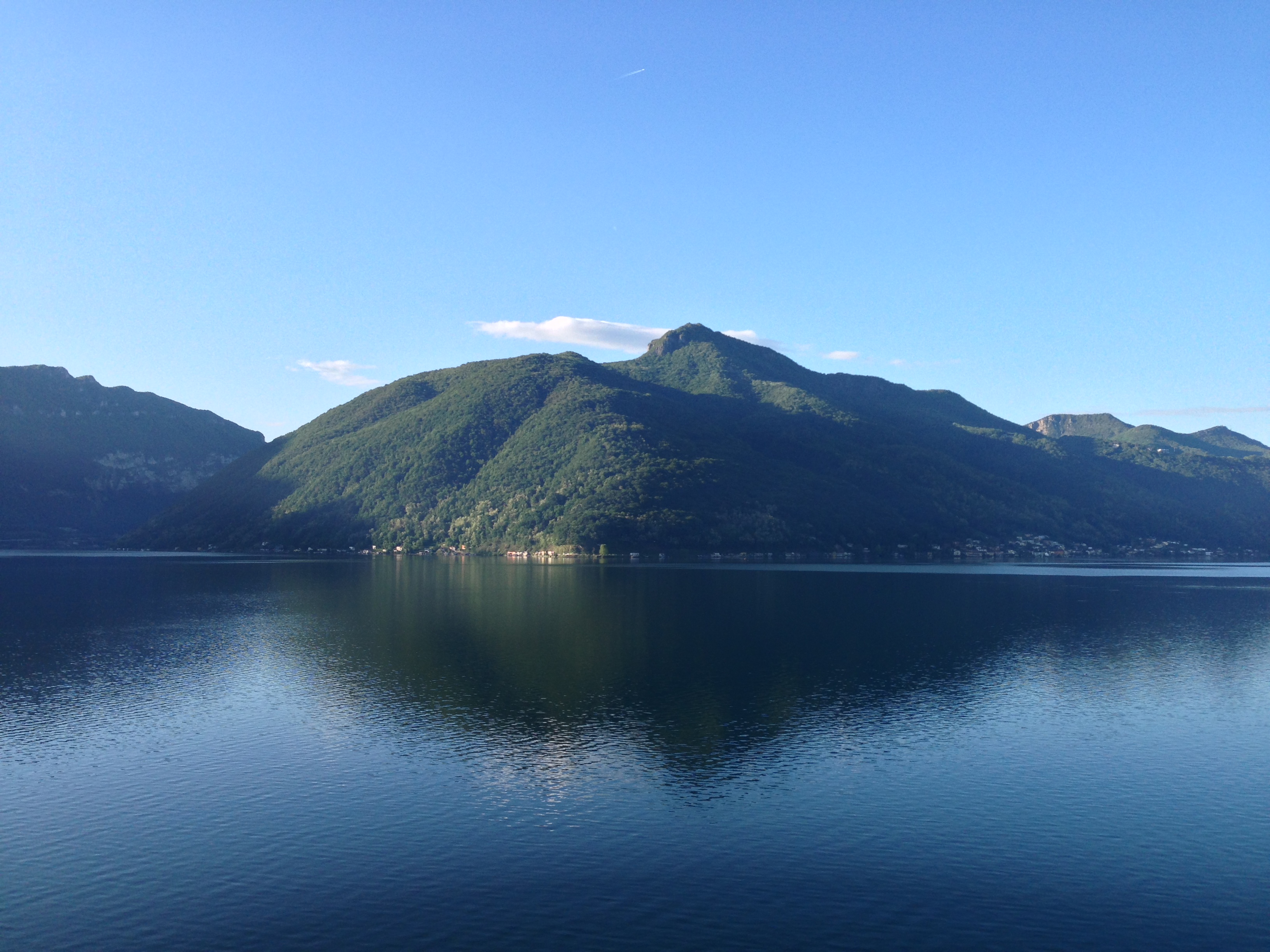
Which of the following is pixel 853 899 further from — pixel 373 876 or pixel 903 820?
pixel 373 876

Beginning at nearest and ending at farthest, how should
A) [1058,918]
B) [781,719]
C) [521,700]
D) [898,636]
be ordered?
[1058,918] < [781,719] < [521,700] < [898,636]

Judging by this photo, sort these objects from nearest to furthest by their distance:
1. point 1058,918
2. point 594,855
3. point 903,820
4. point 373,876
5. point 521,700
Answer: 1. point 1058,918
2. point 373,876
3. point 594,855
4. point 903,820
5. point 521,700

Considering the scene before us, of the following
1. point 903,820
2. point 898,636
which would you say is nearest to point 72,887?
point 903,820

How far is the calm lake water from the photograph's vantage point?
4059 cm

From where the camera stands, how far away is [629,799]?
57.6 metres

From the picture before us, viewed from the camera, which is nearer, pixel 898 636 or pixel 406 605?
pixel 898 636

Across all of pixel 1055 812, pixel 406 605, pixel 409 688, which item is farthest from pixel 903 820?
pixel 406 605

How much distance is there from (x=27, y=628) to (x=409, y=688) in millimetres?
88386

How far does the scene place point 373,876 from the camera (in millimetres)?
44969

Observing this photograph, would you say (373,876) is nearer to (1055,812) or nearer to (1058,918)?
(1058,918)

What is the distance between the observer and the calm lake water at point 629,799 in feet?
133

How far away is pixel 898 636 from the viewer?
138 meters

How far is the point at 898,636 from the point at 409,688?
79.5 m

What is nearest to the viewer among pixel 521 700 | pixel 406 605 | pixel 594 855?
pixel 594 855
